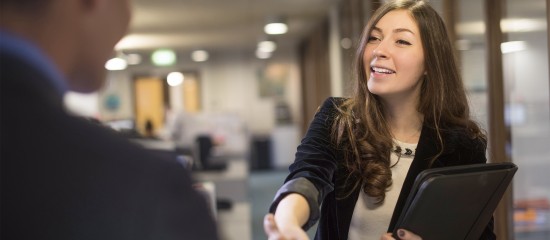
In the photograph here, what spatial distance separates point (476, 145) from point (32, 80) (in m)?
1.12

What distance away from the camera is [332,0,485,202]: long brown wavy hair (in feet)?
4.09

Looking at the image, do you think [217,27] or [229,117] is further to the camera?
[217,27]

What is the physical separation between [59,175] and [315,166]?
0.78 metres

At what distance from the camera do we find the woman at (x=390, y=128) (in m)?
1.24

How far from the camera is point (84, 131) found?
0.35 metres

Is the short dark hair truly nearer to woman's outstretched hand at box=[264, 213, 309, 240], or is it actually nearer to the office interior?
the office interior

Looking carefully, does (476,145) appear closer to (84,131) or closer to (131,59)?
(84,131)

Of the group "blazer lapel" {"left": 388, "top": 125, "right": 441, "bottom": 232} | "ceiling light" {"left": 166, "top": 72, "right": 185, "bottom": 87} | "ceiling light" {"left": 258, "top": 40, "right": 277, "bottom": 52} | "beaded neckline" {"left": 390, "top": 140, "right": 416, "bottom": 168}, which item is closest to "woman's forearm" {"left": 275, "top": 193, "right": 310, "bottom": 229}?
"blazer lapel" {"left": 388, "top": 125, "right": 441, "bottom": 232}

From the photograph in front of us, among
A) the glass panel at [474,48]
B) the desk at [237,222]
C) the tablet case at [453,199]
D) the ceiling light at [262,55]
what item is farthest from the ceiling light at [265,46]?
the tablet case at [453,199]

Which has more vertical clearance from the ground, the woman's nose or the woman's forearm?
the woman's nose

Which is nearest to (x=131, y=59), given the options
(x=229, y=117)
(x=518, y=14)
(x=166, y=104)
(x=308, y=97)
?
(x=166, y=104)

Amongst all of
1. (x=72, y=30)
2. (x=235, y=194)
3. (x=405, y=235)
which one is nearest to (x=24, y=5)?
(x=72, y=30)

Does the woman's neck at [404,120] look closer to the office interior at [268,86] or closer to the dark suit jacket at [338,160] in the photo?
the dark suit jacket at [338,160]

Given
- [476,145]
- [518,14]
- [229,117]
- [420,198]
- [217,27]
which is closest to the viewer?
[420,198]
